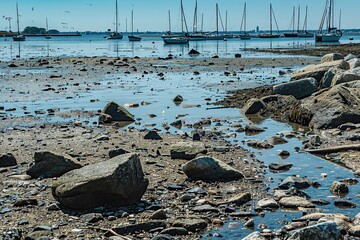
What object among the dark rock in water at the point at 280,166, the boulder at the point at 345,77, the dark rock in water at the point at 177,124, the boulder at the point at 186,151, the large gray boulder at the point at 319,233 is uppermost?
the boulder at the point at 345,77

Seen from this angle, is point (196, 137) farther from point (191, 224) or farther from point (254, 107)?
point (191, 224)

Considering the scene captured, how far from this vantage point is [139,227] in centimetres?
735

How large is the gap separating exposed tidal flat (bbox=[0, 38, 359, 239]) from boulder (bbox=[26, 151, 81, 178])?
24 mm

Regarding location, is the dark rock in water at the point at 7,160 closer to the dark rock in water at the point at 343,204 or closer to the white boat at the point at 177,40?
the dark rock in water at the point at 343,204

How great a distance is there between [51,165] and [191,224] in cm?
371

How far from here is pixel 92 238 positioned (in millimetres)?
7035

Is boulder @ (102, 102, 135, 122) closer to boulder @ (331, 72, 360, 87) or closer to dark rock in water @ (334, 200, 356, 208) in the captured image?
boulder @ (331, 72, 360, 87)

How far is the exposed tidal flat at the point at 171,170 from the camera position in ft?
24.8

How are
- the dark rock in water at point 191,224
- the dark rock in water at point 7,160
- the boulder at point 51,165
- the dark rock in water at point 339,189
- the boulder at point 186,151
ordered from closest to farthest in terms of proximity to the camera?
the dark rock in water at point 191,224, the dark rock in water at point 339,189, the boulder at point 51,165, the dark rock in water at point 7,160, the boulder at point 186,151

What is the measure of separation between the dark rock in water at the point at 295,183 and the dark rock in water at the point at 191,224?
2.36 meters

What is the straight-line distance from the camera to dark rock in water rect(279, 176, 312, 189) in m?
9.36

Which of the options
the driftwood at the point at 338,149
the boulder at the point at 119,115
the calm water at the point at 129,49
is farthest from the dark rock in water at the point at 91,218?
the calm water at the point at 129,49

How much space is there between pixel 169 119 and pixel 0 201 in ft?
30.6

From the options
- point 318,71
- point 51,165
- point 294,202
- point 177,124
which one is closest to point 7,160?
point 51,165
